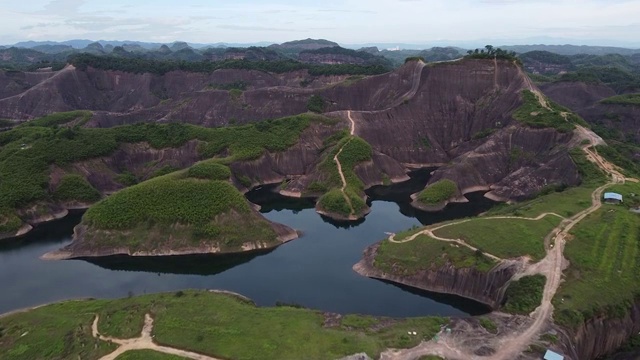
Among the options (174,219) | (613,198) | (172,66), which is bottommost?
(174,219)

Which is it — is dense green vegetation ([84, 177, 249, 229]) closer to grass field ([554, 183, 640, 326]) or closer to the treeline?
grass field ([554, 183, 640, 326])

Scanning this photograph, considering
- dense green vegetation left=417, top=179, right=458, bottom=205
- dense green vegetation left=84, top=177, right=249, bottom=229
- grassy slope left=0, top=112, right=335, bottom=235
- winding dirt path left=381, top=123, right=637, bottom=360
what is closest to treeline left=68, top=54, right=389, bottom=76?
grassy slope left=0, top=112, right=335, bottom=235

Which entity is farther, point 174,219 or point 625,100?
point 625,100

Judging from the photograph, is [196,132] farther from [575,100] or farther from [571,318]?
[575,100]

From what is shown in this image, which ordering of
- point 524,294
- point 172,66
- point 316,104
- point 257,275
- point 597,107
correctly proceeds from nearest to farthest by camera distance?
point 524,294 → point 257,275 → point 316,104 → point 597,107 → point 172,66

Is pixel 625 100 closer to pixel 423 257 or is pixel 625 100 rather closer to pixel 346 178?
pixel 346 178

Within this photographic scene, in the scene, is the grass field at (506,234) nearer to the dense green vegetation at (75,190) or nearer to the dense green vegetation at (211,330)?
the dense green vegetation at (211,330)

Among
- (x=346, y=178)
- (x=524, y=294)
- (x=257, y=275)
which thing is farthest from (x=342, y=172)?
(x=524, y=294)
